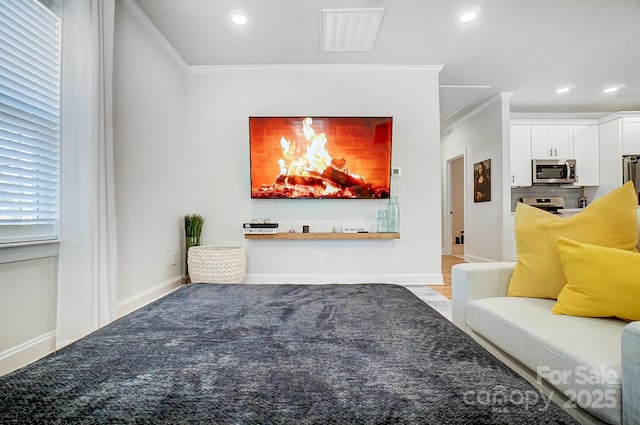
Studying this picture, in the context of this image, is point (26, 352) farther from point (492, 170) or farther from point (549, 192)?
point (549, 192)

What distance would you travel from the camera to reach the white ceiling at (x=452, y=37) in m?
2.65

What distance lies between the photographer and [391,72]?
3703 mm

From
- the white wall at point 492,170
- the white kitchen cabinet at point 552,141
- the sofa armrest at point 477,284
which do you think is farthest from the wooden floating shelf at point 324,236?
the white kitchen cabinet at point 552,141

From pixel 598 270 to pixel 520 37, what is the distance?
2.91 metres

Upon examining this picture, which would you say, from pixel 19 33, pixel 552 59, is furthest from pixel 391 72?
pixel 19 33

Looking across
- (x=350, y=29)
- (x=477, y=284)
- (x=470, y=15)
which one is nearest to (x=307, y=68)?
(x=350, y=29)

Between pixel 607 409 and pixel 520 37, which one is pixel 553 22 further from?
pixel 607 409

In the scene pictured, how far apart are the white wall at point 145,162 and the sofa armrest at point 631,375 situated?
2.92 metres

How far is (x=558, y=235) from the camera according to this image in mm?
1466

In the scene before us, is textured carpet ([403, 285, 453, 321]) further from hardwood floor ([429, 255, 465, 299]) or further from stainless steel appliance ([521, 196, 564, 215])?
stainless steel appliance ([521, 196, 564, 215])

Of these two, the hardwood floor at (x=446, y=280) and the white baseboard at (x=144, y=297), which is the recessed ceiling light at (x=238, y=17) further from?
the hardwood floor at (x=446, y=280)

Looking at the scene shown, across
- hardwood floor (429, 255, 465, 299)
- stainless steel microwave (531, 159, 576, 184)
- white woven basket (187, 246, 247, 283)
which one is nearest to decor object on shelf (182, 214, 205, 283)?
white woven basket (187, 246, 247, 283)

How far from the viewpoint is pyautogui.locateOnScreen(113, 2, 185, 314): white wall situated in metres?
2.53

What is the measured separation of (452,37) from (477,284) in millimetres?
2627
